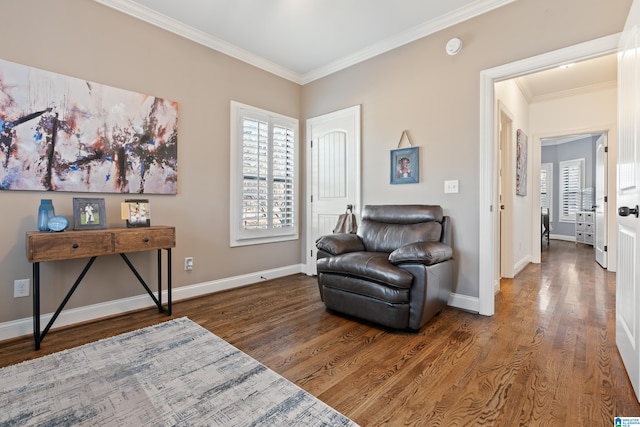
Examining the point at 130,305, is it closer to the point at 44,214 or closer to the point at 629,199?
the point at 44,214

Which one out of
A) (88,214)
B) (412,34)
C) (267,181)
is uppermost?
(412,34)

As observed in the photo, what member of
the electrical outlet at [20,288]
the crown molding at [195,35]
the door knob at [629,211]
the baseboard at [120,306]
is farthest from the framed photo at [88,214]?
the door knob at [629,211]

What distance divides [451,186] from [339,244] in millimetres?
1209

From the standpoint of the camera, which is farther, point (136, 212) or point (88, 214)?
point (136, 212)

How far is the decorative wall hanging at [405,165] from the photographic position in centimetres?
313

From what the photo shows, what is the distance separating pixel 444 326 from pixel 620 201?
1.42 m

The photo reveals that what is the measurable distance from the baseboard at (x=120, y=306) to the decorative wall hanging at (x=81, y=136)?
99 cm

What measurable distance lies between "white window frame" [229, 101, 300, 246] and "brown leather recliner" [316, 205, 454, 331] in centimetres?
116

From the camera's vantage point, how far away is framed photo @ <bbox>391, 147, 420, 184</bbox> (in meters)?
3.13

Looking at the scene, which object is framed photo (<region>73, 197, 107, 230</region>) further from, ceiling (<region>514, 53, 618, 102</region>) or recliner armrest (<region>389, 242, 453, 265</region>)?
ceiling (<region>514, 53, 618, 102</region>)

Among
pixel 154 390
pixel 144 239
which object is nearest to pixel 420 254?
pixel 154 390

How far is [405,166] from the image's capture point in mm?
3213

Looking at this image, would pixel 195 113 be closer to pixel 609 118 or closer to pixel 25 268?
pixel 25 268

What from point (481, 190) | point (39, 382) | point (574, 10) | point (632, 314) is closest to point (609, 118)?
point (574, 10)
